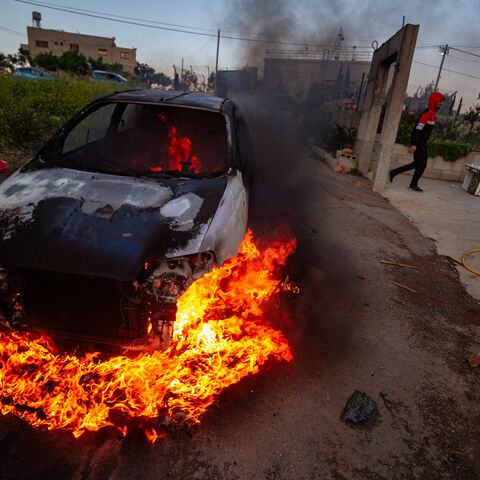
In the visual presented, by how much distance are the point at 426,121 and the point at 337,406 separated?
331 inches

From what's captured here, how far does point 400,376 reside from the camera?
9.76 ft

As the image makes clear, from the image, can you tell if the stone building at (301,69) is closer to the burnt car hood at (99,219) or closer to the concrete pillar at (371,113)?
the concrete pillar at (371,113)

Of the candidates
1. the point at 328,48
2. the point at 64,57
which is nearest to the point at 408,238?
the point at 64,57

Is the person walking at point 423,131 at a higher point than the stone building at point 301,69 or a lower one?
lower

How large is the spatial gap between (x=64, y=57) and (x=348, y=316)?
3486 centimetres

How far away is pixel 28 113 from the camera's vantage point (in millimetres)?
8188

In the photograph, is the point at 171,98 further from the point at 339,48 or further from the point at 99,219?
the point at 339,48

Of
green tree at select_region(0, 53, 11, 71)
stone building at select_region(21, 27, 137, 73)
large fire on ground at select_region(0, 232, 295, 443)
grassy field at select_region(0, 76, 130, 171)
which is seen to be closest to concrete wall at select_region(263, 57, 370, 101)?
stone building at select_region(21, 27, 137, 73)

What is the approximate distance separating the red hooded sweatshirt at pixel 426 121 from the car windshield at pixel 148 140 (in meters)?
7.11

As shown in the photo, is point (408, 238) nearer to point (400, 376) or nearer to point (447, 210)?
point (447, 210)

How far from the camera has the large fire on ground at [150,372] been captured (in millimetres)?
2309

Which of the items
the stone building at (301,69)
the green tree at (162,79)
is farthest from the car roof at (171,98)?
the green tree at (162,79)

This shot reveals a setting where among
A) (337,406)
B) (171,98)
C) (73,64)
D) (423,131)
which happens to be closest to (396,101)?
(423,131)

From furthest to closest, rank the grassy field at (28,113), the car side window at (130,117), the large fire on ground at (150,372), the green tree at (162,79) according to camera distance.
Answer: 1. the green tree at (162,79)
2. the grassy field at (28,113)
3. the car side window at (130,117)
4. the large fire on ground at (150,372)
